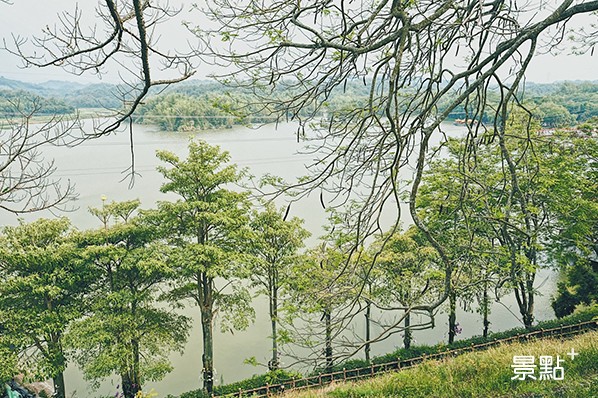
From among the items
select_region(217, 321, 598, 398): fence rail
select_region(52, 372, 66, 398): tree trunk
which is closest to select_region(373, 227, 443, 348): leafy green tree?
select_region(217, 321, 598, 398): fence rail

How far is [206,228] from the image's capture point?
25.9 ft

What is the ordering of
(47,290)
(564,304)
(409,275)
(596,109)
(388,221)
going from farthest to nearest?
(388,221) → (564,304) → (596,109) → (409,275) → (47,290)

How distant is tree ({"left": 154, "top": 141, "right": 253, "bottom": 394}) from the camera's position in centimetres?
734

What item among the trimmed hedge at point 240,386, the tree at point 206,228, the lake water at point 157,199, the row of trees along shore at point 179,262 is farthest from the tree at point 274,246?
the lake water at point 157,199

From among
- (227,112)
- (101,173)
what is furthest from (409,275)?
(101,173)

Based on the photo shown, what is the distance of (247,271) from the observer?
7.43 m

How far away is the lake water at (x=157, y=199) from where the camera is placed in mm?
8258

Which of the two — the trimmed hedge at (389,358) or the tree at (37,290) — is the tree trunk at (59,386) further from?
the trimmed hedge at (389,358)

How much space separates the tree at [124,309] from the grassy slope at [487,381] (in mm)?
4084

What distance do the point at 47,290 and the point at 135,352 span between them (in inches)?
71.2

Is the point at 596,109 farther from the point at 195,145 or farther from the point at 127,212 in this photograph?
the point at 127,212

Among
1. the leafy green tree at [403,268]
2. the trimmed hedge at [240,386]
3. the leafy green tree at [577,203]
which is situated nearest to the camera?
the leafy green tree at [577,203]

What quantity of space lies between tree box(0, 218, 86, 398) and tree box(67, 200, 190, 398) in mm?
314

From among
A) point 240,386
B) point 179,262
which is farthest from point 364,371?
point 179,262
